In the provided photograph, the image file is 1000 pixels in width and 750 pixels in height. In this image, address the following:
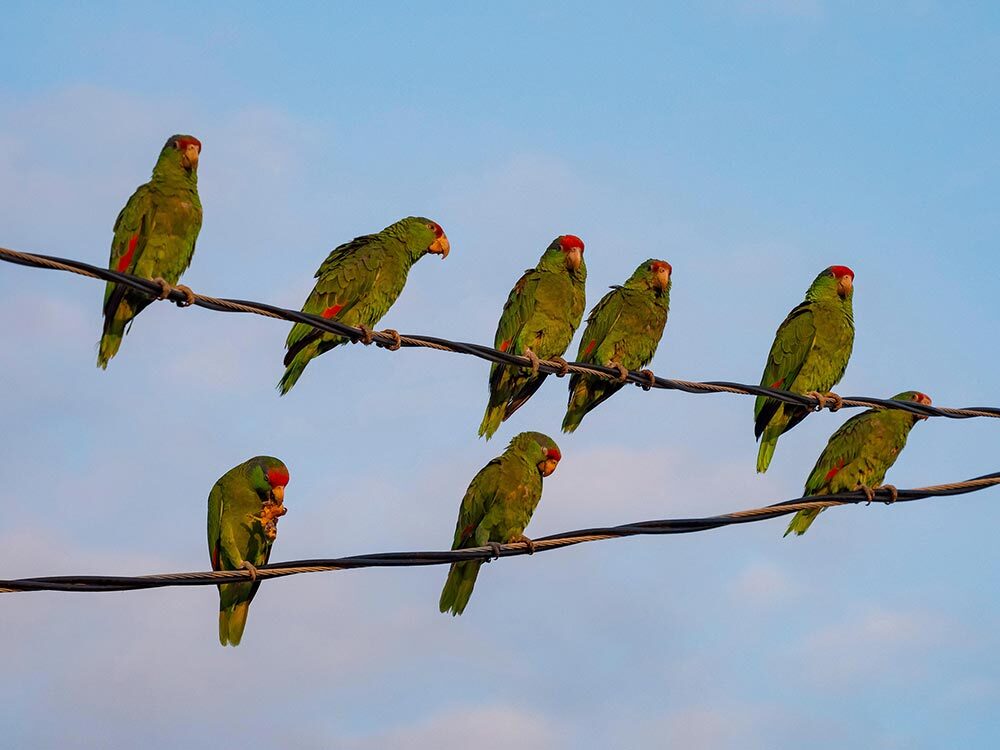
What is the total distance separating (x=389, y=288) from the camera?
955cm

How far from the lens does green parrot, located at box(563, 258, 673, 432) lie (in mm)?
9734

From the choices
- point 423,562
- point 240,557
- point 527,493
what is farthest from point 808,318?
point 423,562

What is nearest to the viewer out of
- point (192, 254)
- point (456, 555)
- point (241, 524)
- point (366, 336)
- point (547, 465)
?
point (456, 555)

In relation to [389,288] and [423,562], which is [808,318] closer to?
[389,288]

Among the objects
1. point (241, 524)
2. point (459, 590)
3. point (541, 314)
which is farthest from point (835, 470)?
point (241, 524)

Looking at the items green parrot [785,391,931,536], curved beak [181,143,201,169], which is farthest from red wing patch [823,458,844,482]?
curved beak [181,143,201,169]

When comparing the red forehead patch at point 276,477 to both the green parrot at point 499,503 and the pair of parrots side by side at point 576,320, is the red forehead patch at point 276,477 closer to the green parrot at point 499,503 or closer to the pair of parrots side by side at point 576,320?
the green parrot at point 499,503

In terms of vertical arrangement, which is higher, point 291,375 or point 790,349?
point 790,349

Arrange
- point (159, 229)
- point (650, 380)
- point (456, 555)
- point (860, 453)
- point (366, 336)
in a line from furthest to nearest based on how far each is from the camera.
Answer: point (860, 453), point (159, 229), point (650, 380), point (366, 336), point (456, 555)

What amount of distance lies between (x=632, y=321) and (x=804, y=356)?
1328 millimetres

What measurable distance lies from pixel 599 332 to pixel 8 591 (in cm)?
598

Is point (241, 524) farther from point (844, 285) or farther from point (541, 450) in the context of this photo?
point (844, 285)

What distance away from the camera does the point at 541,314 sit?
959 centimetres

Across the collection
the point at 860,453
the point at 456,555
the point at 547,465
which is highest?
the point at 860,453
